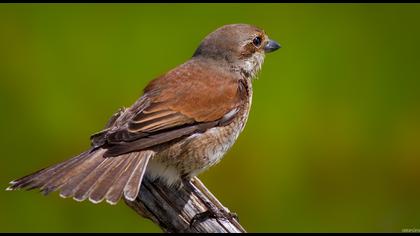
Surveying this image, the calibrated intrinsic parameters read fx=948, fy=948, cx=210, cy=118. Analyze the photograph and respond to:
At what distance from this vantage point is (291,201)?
7.45m

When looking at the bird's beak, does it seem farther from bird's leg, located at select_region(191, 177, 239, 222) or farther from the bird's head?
bird's leg, located at select_region(191, 177, 239, 222)

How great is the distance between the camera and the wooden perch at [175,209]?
4793 mm

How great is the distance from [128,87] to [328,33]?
183cm

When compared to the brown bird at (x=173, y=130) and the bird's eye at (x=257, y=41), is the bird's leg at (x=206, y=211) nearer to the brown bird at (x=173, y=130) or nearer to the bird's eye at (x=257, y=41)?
the brown bird at (x=173, y=130)

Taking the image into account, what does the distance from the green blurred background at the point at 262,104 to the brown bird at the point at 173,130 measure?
128 cm

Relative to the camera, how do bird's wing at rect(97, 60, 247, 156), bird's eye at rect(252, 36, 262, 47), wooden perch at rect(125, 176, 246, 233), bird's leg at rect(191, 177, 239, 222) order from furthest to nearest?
bird's eye at rect(252, 36, 262, 47)
bird's wing at rect(97, 60, 247, 156)
bird's leg at rect(191, 177, 239, 222)
wooden perch at rect(125, 176, 246, 233)

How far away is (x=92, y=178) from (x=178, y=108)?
33.2 inches

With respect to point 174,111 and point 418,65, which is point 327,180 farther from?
point 174,111

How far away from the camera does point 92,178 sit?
198 inches

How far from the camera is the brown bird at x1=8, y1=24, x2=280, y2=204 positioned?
196 inches

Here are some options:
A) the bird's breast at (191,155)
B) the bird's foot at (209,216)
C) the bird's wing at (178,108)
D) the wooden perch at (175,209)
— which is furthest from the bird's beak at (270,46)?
the bird's foot at (209,216)

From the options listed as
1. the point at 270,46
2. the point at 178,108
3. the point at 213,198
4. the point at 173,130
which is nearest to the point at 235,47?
the point at 270,46

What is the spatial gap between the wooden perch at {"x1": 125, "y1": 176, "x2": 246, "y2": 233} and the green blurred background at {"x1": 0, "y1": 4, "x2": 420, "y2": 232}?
6.55ft

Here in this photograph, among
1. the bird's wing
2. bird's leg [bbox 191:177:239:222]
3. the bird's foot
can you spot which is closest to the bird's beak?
the bird's wing
